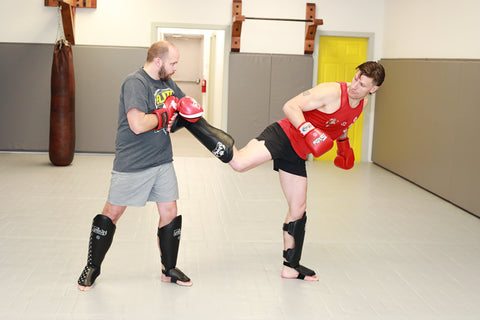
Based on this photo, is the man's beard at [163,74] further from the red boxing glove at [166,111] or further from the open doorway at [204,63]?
the open doorway at [204,63]

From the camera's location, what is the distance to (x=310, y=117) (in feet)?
11.7

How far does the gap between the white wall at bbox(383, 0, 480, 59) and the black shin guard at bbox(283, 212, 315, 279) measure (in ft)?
11.2

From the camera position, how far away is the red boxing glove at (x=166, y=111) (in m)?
3.04

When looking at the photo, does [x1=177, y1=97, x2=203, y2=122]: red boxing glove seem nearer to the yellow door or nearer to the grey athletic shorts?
the grey athletic shorts

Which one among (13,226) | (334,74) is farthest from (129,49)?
(13,226)

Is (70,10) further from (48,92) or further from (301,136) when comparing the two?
(301,136)

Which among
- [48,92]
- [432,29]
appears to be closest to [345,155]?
[432,29]

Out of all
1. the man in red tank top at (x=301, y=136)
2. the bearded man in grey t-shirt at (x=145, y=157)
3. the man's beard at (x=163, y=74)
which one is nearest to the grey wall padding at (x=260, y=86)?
the man in red tank top at (x=301, y=136)

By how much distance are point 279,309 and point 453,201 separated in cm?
356

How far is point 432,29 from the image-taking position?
7.00m

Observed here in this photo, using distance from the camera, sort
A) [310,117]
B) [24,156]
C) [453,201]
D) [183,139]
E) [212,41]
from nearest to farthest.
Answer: [310,117] → [453,201] → [24,156] → [183,139] → [212,41]

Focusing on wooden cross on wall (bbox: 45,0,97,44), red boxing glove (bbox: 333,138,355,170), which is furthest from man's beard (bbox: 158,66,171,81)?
wooden cross on wall (bbox: 45,0,97,44)

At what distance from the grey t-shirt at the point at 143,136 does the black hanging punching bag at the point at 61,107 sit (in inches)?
178

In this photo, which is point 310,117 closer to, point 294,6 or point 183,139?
point 294,6
